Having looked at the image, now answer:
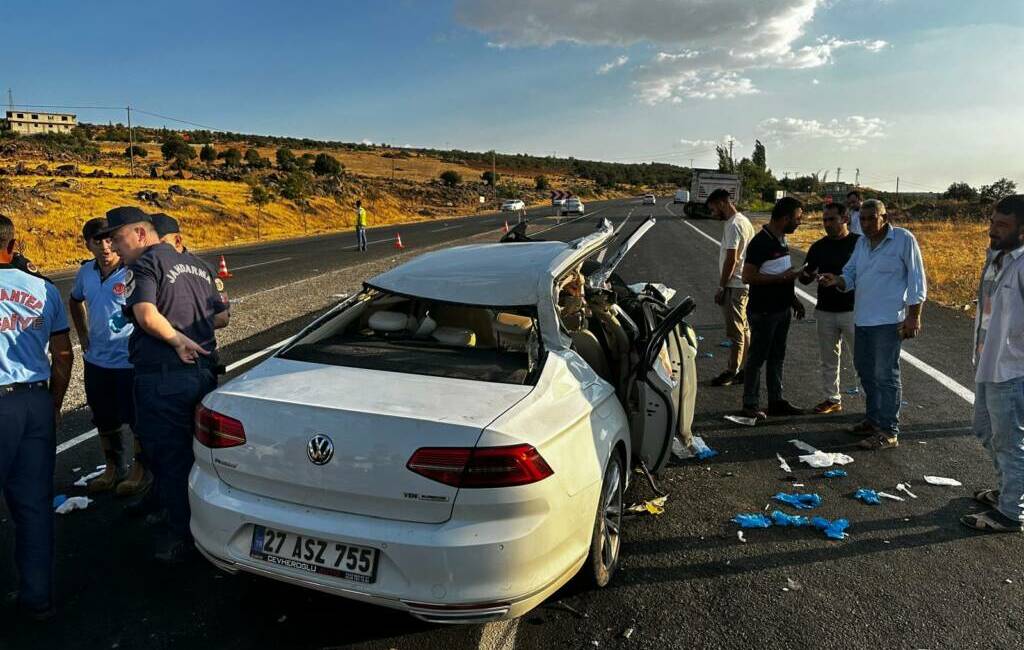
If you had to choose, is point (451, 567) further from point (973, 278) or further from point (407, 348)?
point (973, 278)

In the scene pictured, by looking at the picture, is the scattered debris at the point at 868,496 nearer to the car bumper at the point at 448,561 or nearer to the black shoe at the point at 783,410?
the black shoe at the point at 783,410

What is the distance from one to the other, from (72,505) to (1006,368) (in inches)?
215


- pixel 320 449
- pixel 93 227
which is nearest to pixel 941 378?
pixel 320 449

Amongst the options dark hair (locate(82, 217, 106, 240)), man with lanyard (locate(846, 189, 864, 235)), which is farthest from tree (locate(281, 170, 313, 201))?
dark hair (locate(82, 217, 106, 240))

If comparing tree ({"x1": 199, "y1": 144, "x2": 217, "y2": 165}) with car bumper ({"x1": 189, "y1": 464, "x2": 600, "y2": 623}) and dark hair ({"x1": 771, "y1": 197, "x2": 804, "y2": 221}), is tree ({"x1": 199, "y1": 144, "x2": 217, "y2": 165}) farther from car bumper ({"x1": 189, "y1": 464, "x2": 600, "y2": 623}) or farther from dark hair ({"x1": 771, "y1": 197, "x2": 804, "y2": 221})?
car bumper ({"x1": 189, "y1": 464, "x2": 600, "y2": 623})

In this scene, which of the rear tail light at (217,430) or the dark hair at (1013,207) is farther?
the dark hair at (1013,207)

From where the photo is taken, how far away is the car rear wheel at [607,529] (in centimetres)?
303

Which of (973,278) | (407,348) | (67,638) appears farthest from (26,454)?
(973,278)

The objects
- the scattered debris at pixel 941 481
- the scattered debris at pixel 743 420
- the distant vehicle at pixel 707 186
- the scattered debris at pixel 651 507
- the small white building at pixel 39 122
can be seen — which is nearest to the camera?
the scattered debris at pixel 651 507

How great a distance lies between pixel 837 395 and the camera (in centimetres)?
583

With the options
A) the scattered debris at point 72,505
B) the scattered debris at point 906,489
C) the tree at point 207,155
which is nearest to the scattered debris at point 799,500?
the scattered debris at point 906,489

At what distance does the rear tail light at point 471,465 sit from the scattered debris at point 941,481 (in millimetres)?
3389

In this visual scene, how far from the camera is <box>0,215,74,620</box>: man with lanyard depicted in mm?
2965

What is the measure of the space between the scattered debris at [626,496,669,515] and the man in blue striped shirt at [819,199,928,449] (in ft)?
6.27
